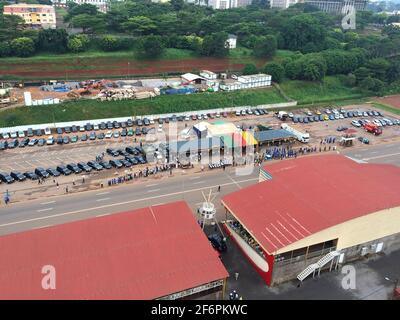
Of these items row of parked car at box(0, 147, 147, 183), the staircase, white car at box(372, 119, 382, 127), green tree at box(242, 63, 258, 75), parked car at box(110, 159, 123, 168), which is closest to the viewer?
the staircase

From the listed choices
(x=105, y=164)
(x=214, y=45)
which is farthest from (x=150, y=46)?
(x=105, y=164)

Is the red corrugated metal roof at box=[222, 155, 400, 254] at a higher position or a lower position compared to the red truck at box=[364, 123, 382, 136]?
higher

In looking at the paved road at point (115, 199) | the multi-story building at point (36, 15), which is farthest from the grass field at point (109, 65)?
the paved road at point (115, 199)

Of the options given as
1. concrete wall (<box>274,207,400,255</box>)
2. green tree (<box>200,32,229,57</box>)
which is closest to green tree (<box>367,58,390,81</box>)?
green tree (<box>200,32,229,57</box>)

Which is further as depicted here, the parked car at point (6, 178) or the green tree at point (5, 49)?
the green tree at point (5, 49)

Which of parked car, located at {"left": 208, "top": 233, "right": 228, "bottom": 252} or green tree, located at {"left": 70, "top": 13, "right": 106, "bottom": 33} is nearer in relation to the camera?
parked car, located at {"left": 208, "top": 233, "right": 228, "bottom": 252}

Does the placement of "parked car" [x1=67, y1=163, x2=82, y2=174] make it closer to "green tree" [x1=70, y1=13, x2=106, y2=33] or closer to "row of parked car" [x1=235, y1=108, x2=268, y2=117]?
"row of parked car" [x1=235, y1=108, x2=268, y2=117]

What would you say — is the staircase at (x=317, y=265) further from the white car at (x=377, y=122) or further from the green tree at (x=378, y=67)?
the green tree at (x=378, y=67)
